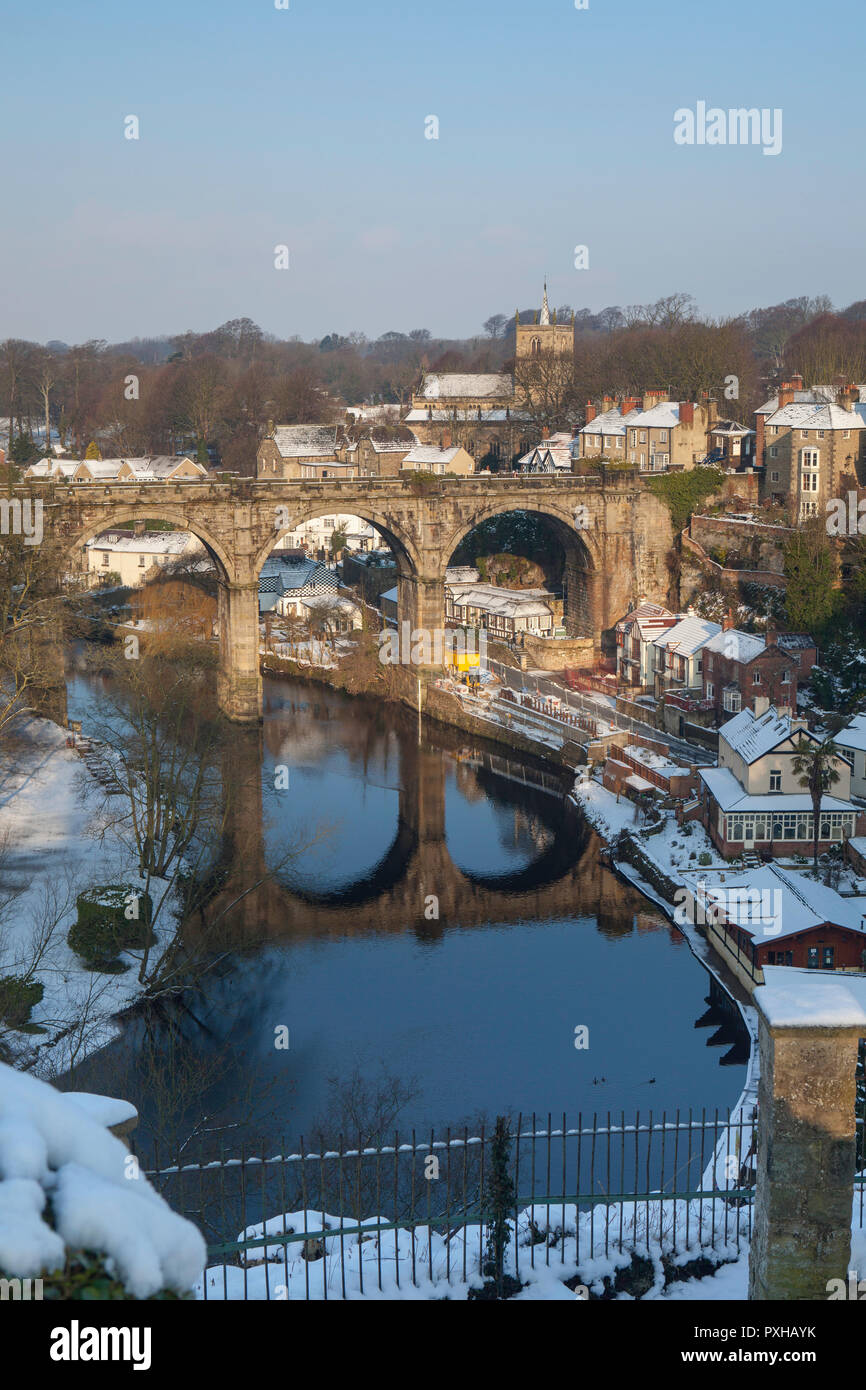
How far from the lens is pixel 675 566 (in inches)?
1941

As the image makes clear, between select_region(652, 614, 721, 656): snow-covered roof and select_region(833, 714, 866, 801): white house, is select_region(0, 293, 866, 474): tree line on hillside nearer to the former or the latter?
select_region(652, 614, 721, 656): snow-covered roof

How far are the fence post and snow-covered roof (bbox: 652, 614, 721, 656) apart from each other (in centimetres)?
3223

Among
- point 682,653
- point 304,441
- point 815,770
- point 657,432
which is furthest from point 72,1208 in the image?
point 304,441

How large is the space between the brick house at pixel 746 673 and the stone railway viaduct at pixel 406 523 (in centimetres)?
998

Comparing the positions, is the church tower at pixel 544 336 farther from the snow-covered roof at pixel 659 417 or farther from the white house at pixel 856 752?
the white house at pixel 856 752

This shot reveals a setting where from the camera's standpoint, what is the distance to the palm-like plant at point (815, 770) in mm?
28953

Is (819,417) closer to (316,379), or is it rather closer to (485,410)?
(485,410)

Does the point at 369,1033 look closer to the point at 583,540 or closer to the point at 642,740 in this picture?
the point at 642,740

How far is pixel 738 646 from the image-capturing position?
37.5 meters

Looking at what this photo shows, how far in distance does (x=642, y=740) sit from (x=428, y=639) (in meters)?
11.5

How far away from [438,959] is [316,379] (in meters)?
90.3

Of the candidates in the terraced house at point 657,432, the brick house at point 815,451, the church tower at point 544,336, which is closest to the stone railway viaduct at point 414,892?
the brick house at point 815,451

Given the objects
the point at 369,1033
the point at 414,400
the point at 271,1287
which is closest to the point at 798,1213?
the point at 271,1287
